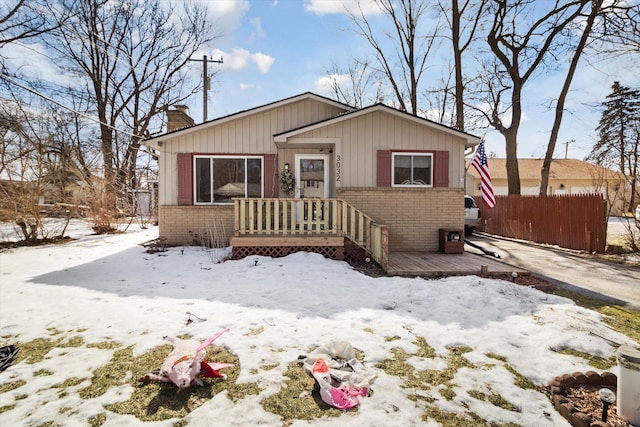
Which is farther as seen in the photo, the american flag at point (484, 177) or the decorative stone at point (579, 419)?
the american flag at point (484, 177)

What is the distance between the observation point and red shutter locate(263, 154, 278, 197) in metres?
10.2

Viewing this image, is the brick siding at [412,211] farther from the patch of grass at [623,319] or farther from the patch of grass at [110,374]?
the patch of grass at [110,374]

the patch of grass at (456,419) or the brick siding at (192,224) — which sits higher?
the brick siding at (192,224)

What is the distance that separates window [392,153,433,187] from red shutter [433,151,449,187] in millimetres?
113

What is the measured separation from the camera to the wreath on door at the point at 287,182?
398 inches

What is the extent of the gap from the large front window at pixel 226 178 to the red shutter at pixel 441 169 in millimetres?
5248

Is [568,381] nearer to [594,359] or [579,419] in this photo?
[579,419]

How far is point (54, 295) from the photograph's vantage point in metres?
5.47

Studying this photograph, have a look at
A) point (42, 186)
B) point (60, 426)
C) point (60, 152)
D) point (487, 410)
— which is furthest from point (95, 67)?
point (487, 410)

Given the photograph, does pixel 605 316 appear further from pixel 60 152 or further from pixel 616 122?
pixel 616 122

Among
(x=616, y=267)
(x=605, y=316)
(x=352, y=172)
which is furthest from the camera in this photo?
(x=352, y=172)

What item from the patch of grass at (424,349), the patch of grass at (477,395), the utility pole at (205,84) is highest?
the utility pole at (205,84)

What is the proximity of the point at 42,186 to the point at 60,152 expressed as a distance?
5.78ft

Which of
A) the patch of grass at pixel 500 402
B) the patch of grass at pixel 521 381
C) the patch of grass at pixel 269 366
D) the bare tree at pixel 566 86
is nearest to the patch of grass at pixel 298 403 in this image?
the patch of grass at pixel 269 366
